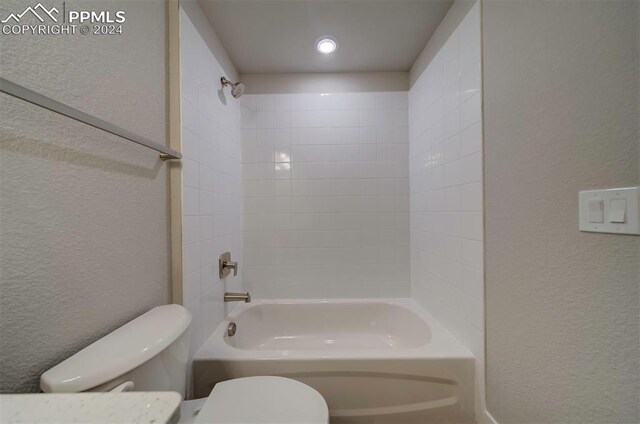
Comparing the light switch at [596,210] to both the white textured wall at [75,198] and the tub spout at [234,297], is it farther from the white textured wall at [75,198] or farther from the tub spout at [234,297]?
the tub spout at [234,297]

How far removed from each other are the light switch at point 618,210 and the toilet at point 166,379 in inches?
35.9

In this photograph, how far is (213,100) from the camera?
130cm

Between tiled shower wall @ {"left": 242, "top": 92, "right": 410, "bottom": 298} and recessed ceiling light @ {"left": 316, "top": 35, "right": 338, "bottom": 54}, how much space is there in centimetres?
31

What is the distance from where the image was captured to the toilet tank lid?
468 millimetres

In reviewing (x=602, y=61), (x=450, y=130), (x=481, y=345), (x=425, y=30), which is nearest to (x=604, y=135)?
(x=602, y=61)

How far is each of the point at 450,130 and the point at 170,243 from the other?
4.77 ft

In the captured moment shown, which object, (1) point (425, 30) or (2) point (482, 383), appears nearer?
(2) point (482, 383)

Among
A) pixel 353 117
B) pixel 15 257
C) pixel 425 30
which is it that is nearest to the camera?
pixel 15 257

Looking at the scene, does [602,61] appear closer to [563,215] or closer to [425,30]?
[563,215]

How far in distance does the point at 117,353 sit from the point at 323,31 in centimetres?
173

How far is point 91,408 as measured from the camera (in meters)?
0.26

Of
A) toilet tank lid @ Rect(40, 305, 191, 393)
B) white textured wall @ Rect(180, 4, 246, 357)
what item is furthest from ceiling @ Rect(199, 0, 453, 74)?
toilet tank lid @ Rect(40, 305, 191, 393)

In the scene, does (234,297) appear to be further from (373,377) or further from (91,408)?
(91,408)

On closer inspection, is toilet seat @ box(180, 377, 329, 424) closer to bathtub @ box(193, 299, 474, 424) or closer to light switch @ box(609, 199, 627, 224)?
bathtub @ box(193, 299, 474, 424)
